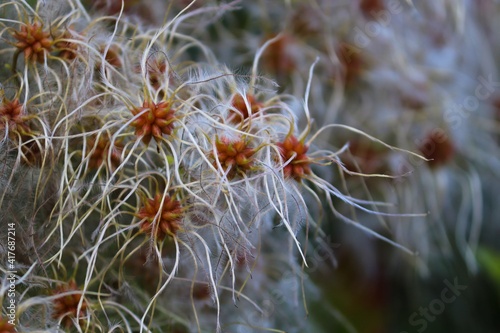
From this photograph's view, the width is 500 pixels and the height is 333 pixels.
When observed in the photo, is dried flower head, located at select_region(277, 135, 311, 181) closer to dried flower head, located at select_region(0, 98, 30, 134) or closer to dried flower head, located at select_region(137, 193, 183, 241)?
dried flower head, located at select_region(137, 193, 183, 241)

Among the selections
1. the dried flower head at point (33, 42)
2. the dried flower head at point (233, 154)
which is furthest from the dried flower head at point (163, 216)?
the dried flower head at point (33, 42)

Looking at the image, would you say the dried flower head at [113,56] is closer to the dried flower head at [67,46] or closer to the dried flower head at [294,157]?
the dried flower head at [67,46]

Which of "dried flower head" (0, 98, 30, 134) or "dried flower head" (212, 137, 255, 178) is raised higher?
"dried flower head" (0, 98, 30, 134)

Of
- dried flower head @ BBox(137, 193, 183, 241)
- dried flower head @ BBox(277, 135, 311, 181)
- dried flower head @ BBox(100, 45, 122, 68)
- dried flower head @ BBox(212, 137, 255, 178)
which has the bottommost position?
dried flower head @ BBox(137, 193, 183, 241)

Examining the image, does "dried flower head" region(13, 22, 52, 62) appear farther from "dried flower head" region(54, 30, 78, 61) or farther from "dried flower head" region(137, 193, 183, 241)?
"dried flower head" region(137, 193, 183, 241)

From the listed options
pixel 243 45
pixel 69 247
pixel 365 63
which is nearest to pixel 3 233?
pixel 69 247

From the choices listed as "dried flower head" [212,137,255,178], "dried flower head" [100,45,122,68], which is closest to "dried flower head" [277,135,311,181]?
"dried flower head" [212,137,255,178]
